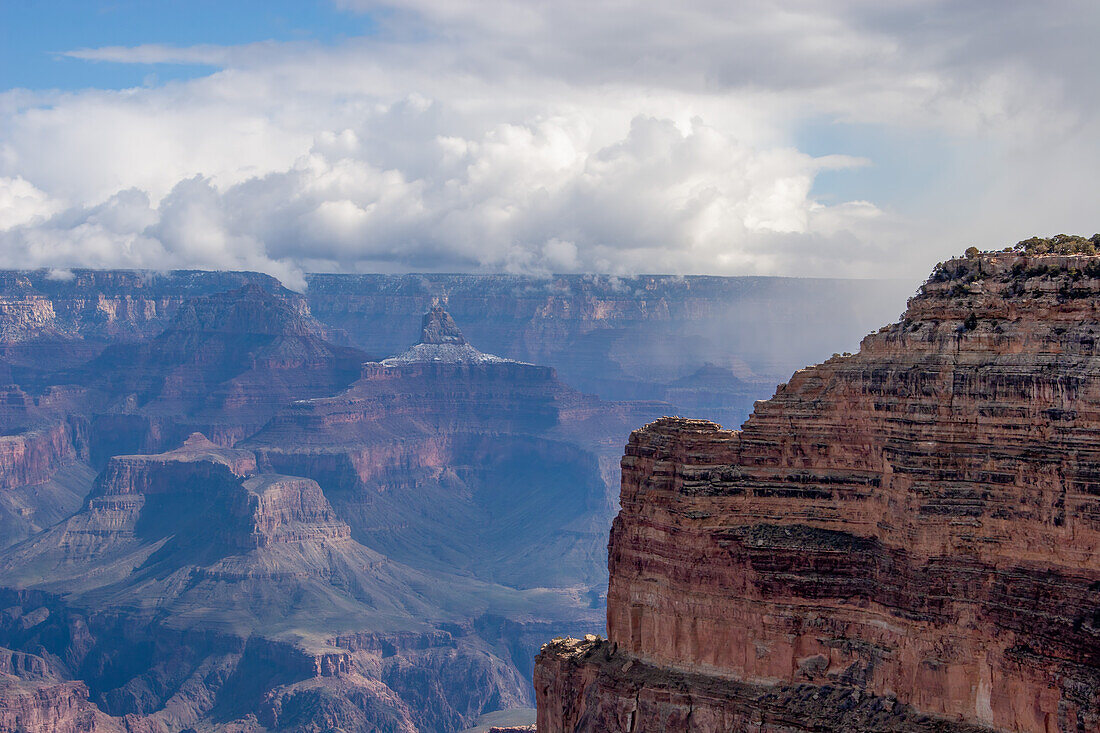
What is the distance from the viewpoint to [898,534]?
2419 inches

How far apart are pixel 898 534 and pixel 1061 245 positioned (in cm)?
1591

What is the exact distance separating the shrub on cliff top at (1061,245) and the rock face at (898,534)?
394 centimetres

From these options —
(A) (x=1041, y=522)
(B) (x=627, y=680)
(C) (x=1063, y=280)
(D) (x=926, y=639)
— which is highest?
(C) (x=1063, y=280)

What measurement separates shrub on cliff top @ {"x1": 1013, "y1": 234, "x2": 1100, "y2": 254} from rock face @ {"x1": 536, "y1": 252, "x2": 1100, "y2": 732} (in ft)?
12.9

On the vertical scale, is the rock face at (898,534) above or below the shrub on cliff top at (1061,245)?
below

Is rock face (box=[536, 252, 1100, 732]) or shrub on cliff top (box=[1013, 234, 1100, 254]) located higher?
shrub on cliff top (box=[1013, 234, 1100, 254])

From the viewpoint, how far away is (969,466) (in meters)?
59.1

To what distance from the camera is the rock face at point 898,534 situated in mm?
57031

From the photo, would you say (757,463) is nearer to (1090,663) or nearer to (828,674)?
(828,674)

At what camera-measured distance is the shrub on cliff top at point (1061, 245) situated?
6681cm

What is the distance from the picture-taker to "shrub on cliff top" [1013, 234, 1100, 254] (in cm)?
6681

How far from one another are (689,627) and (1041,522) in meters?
16.8

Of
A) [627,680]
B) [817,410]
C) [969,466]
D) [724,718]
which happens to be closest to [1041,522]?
[969,466]

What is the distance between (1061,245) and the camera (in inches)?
2677
